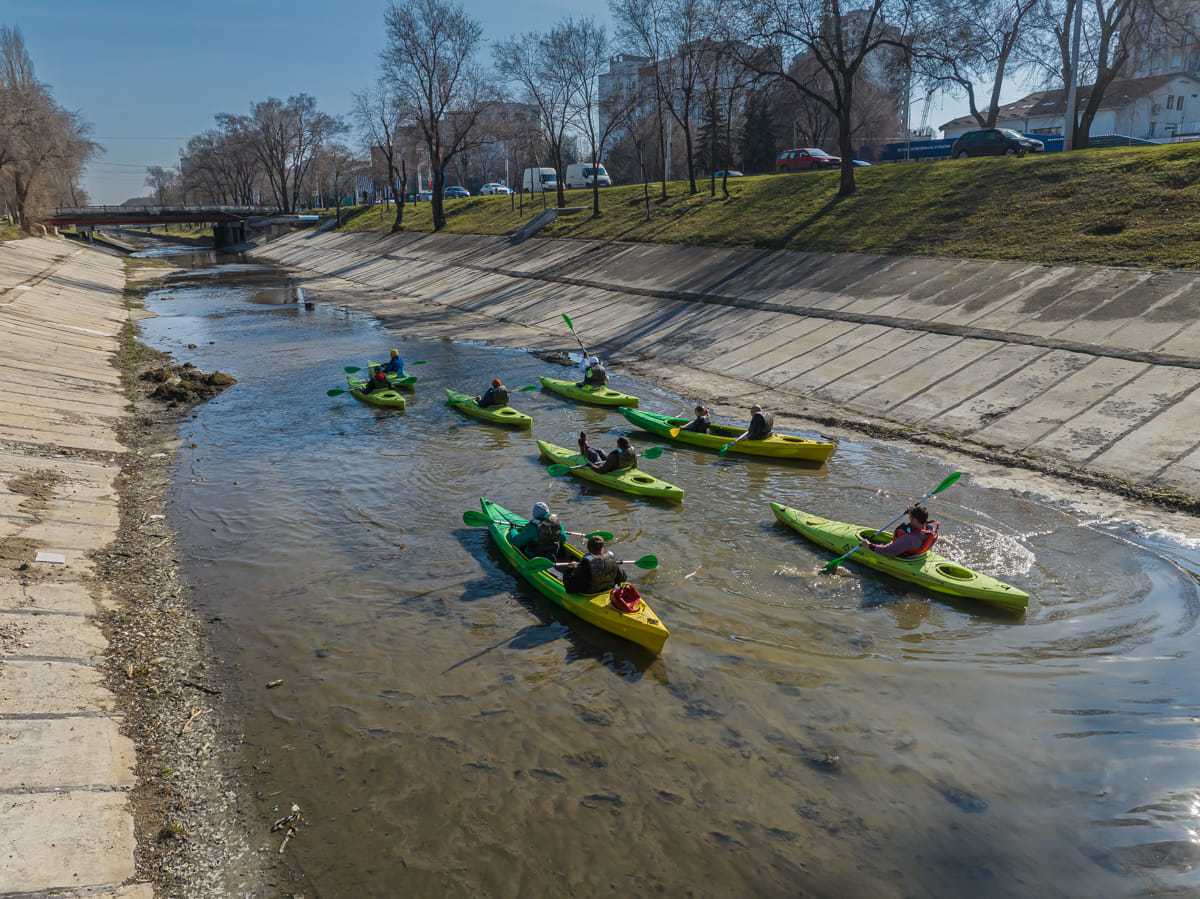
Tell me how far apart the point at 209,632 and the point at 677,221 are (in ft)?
105

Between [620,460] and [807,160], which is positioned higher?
[807,160]

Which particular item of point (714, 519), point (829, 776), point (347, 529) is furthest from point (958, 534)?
point (347, 529)

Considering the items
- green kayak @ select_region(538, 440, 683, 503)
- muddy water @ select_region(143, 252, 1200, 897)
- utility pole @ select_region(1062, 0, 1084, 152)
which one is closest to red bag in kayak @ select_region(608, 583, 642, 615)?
muddy water @ select_region(143, 252, 1200, 897)

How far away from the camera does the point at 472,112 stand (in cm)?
5609

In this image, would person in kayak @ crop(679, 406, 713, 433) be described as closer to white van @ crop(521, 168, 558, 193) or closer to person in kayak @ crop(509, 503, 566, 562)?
person in kayak @ crop(509, 503, 566, 562)

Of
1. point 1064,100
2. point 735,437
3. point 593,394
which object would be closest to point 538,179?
point 1064,100

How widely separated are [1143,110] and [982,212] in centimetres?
5408

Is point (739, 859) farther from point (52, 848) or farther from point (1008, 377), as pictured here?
point (1008, 377)

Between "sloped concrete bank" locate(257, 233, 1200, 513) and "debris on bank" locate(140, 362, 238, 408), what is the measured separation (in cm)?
1045

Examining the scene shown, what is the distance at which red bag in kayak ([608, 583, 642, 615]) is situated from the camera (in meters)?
8.94

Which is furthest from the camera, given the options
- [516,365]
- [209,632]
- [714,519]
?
[516,365]

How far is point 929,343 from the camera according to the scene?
1883cm

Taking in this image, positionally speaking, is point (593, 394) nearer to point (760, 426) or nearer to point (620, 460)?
point (760, 426)

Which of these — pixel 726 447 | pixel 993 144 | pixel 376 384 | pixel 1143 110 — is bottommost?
pixel 726 447
